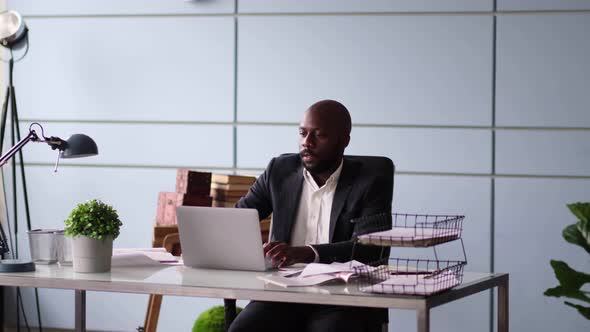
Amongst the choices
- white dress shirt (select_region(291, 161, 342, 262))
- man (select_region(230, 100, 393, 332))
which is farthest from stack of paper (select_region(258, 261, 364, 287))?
white dress shirt (select_region(291, 161, 342, 262))

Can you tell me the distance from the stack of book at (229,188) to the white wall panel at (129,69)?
753 millimetres

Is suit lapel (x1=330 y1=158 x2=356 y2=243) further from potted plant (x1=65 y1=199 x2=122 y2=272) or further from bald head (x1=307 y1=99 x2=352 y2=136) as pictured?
potted plant (x1=65 y1=199 x2=122 y2=272)

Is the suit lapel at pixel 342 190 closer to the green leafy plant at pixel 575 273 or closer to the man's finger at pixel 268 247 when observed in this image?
the man's finger at pixel 268 247

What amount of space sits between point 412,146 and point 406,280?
2449mm

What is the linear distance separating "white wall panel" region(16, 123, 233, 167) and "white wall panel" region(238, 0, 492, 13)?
711 mm

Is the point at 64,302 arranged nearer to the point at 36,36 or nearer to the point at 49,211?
the point at 49,211

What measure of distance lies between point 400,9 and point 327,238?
1918 millimetres

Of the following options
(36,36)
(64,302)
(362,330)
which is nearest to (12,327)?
(64,302)

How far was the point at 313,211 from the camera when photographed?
12.0 feet

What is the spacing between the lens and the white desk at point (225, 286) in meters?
2.54

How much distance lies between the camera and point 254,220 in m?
3.02

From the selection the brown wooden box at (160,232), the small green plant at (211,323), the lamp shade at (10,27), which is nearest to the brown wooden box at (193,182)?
the brown wooden box at (160,232)

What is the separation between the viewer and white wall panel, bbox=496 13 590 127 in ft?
16.1

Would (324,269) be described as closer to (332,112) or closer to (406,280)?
(406,280)
